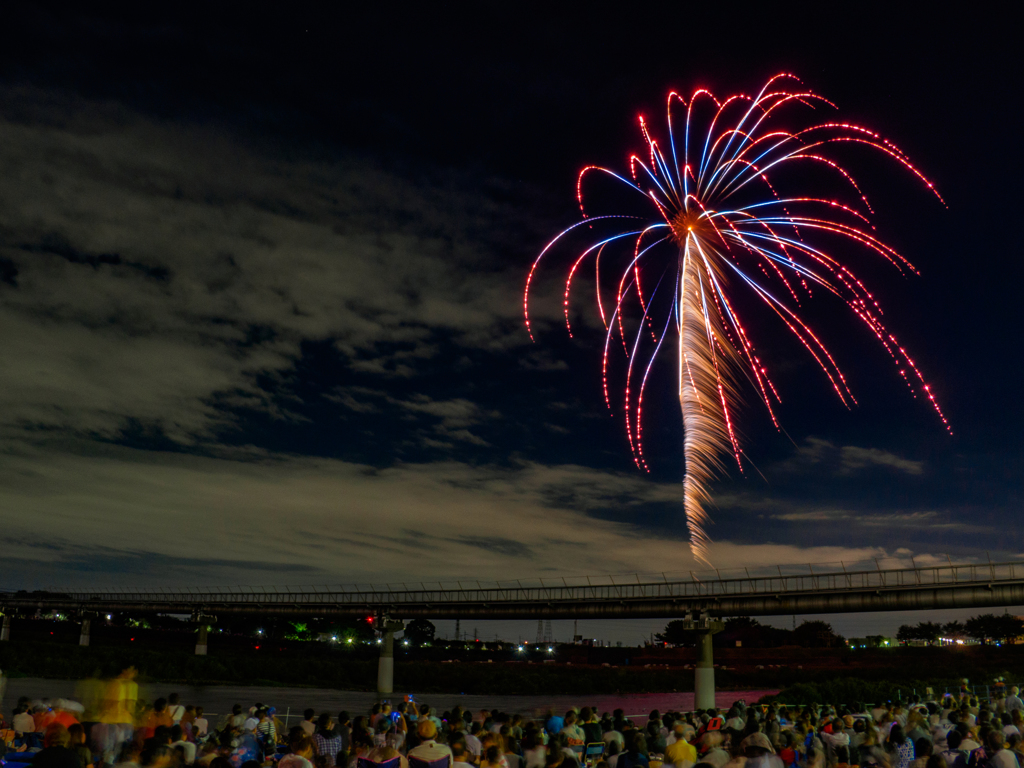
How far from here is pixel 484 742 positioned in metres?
12.2

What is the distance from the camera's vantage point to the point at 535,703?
235ft

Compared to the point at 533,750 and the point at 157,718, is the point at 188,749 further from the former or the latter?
the point at 533,750

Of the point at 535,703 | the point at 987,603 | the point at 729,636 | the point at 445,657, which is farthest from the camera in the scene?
the point at 729,636

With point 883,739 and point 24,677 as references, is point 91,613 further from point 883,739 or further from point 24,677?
point 883,739

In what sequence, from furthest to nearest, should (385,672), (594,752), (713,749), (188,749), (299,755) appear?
(385,672), (594,752), (188,749), (713,749), (299,755)

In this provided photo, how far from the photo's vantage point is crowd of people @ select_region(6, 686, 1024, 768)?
980 centimetres

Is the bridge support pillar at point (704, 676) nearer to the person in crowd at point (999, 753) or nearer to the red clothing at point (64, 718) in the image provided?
the person in crowd at point (999, 753)

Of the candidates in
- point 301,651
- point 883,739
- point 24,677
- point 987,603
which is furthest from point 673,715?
point 301,651

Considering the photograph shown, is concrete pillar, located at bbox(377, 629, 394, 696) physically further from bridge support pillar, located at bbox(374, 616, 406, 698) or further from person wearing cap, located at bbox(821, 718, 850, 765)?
person wearing cap, located at bbox(821, 718, 850, 765)

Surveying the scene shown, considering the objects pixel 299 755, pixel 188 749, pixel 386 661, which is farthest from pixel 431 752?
pixel 386 661

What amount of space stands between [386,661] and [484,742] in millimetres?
84823

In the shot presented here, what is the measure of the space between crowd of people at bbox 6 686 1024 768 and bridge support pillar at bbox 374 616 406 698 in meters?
69.9

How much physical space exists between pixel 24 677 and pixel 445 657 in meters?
97.0

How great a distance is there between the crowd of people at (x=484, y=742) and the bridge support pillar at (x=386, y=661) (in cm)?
6989
